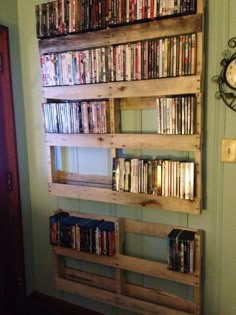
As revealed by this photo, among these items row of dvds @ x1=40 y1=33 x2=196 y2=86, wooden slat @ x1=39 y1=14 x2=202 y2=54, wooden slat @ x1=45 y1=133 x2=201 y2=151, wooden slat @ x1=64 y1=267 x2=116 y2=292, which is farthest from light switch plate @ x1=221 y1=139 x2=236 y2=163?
wooden slat @ x1=64 y1=267 x2=116 y2=292

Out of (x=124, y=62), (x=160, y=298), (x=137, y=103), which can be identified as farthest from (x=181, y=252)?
(x=124, y=62)

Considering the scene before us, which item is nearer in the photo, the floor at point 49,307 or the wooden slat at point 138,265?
the wooden slat at point 138,265

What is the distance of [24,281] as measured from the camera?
236 centimetres

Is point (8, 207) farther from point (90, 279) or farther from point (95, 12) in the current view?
point (95, 12)

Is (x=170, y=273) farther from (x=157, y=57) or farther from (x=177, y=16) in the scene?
(x=177, y=16)

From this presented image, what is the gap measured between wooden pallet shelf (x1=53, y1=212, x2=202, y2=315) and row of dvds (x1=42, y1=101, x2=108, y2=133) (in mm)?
612

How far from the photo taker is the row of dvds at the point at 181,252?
172 centimetres

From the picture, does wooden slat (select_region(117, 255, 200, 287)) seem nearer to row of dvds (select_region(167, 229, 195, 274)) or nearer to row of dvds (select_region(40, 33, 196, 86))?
row of dvds (select_region(167, 229, 195, 274))

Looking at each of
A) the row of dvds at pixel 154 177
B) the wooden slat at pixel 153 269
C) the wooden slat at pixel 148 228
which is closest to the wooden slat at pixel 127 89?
the row of dvds at pixel 154 177

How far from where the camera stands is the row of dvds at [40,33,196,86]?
160 centimetres

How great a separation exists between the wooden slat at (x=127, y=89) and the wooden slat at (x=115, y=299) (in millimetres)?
1300

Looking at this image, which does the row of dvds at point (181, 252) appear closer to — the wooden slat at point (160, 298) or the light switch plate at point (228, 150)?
the wooden slat at point (160, 298)

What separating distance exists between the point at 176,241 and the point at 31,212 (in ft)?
→ 3.98

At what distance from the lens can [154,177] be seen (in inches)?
69.6
